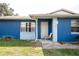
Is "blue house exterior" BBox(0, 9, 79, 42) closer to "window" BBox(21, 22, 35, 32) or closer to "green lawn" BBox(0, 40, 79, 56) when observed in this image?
"window" BBox(21, 22, 35, 32)

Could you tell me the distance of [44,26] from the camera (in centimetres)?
2733

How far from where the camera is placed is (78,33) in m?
24.2

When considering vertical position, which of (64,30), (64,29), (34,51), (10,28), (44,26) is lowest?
(34,51)

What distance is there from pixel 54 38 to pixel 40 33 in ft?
12.5

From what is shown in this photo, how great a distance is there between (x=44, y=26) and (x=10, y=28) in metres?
4.43

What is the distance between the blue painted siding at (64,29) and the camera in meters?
23.9

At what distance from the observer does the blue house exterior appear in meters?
23.7

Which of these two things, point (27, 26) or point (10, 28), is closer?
point (10, 28)

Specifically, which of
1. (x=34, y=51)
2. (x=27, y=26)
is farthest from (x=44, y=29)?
(x=34, y=51)

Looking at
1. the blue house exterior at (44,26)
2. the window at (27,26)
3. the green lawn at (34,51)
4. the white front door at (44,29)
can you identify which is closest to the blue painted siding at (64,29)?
the blue house exterior at (44,26)

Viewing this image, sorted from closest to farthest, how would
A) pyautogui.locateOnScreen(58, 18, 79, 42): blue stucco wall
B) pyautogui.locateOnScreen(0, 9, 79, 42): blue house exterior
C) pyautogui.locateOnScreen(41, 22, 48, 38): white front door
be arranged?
pyautogui.locateOnScreen(0, 9, 79, 42): blue house exterior
pyautogui.locateOnScreen(58, 18, 79, 42): blue stucco wall
pyautogui.locateOnScreen(41, 22, 48, 38): white front door

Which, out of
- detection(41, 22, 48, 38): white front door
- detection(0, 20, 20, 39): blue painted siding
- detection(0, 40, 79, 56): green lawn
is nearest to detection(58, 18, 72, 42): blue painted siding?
detection(41, 22, 48, 38): white front door

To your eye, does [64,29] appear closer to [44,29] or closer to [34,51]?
[44,29]

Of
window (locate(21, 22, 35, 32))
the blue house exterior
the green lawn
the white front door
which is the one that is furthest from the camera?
window (locate(21, 22, 35, 32))
